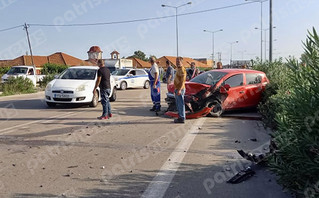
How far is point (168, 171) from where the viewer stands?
4527 millimetres

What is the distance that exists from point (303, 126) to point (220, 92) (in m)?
6.30

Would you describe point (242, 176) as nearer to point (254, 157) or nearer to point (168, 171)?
point (254, 157)

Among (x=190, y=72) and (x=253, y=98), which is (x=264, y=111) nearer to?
(x=253, y=98)

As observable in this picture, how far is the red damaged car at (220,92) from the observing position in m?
9.10

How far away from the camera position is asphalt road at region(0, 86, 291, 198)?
3.89m

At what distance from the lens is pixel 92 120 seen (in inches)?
348

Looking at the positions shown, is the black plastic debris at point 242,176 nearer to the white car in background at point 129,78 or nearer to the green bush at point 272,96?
the green bush at point 272,96

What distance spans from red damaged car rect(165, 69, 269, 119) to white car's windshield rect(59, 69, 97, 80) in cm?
391

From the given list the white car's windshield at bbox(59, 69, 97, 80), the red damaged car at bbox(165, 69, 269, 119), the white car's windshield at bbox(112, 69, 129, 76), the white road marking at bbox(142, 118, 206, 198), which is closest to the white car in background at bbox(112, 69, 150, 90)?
the white car's windshield at bbox(112, 69, 129, 76)

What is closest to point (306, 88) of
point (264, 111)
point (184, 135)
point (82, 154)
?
point (82, 154)

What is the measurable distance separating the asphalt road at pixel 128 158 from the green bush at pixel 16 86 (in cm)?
1129

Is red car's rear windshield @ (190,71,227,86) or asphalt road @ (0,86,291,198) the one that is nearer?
asphalt road @ (0,86,291,198)

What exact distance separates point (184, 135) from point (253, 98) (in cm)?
392

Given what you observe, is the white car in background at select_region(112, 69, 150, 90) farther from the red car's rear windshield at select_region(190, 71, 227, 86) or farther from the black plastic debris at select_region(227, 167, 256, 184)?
the black plastic debris at select_region(227, 167, 256, 184)
